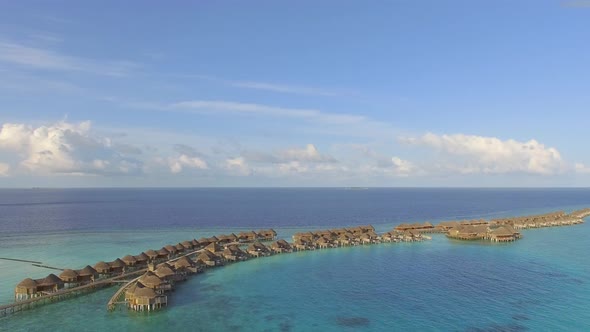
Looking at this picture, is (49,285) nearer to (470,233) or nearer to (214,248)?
(214,248)

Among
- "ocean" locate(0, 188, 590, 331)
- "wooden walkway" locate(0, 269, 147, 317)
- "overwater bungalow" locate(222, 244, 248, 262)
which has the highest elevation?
"overwater bungalow" locate(222, 244, 248, 262)

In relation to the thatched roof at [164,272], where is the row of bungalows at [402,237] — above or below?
below

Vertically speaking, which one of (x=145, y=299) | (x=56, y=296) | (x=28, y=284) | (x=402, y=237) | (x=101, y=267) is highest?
(x=28, y=284)

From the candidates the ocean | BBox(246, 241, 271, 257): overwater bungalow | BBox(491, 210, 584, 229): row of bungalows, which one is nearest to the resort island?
BBox(246, 241, 271, 257): overwater bungalow

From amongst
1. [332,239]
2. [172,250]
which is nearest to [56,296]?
[172,250]

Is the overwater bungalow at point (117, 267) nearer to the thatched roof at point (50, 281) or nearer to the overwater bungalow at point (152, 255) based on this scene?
the overwater bungalow at point (152, 255)

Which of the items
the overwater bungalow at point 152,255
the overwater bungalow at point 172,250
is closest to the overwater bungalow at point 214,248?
the overwater bungalow at point 172,250

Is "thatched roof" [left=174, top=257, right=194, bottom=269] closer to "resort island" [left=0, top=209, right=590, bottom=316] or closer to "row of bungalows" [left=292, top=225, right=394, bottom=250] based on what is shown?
"resort island" [left=0, top=209, right=590, bottom=316]
